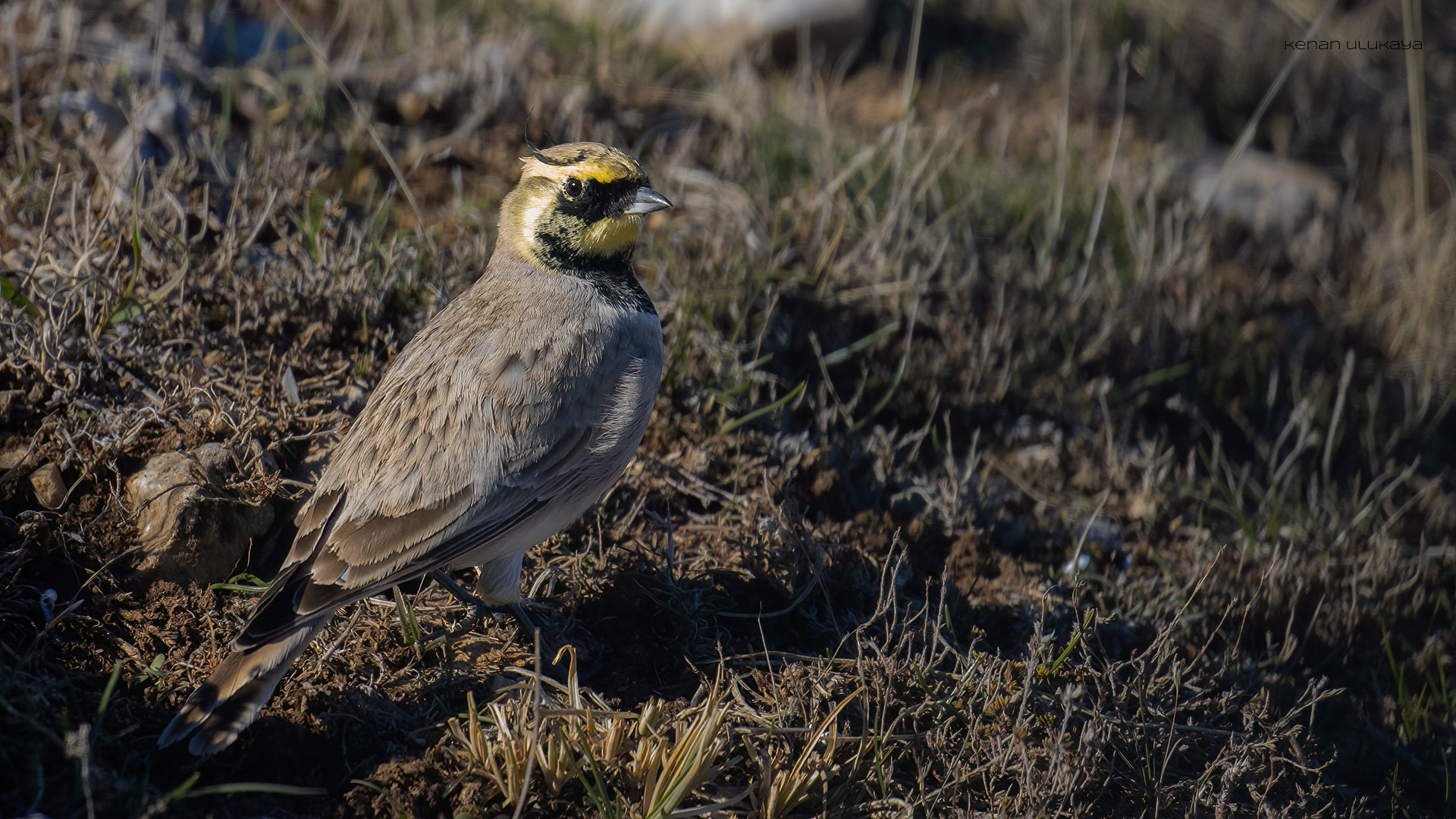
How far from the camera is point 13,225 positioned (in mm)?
4641

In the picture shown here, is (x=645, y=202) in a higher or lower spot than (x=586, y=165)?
lower

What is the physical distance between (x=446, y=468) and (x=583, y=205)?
45.0 inches

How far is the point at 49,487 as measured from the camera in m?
3.85

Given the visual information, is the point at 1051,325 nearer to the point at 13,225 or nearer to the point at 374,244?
the point at 374,244

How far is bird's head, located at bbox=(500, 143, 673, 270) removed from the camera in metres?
4.25

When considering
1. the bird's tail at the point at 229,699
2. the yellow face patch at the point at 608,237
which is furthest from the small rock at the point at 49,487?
the yellow face patch at the point at 608,237

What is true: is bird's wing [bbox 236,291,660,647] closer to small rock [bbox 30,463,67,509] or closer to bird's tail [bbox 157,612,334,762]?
bird's tail [bbox 157,612,334,762]

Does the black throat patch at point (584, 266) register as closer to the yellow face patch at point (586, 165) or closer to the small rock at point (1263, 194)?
the yellow face patch at point (586, 165)

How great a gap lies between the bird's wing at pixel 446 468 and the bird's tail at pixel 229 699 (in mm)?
117

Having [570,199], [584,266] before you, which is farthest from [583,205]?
[584,266]

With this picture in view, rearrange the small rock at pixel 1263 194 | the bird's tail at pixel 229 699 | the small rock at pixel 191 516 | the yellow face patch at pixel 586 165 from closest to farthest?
the bird's tail at pixel 229 699 → the small rock at pixel 191 516 → the yellow face patch at pixel 586 165 → the small rock at pixel 1263 194

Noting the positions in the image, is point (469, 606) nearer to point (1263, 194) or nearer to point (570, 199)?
point (570, 199)

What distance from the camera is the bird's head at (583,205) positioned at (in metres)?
4.25

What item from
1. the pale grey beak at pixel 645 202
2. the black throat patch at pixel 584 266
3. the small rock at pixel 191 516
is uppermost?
the pale grey beak at pixel 645 202
